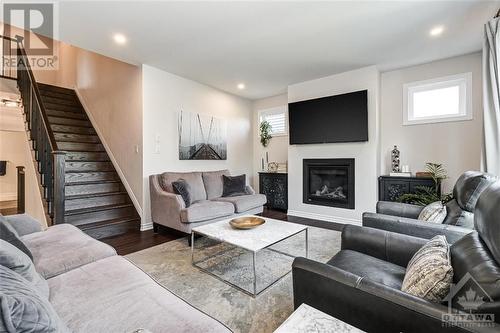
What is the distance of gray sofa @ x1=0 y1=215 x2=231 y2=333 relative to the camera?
98cm

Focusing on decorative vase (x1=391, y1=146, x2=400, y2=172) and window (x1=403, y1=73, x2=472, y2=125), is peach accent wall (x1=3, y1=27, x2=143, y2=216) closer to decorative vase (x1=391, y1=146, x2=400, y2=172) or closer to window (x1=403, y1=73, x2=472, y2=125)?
decorative vase (x1=391, y1=146, x2=400, y2=172)

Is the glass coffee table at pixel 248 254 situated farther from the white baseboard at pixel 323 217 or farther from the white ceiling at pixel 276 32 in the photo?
the white ceiling at pixel 276 32

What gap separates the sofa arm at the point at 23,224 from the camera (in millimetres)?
2002

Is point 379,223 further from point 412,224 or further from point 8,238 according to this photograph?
point 8,238

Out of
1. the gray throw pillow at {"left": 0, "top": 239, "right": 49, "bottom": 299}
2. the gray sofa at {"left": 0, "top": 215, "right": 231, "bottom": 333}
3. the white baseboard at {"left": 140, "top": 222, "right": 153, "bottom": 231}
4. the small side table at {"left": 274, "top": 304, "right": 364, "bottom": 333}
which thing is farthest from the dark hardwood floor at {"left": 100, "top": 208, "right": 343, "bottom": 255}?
the small side table at {"left": 274, "top": 304, "right": 364, "bottom": 333}

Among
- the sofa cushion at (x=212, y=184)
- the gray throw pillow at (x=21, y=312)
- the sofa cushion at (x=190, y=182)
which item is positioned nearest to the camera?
the gray throw pillow at (x=21, y=312)

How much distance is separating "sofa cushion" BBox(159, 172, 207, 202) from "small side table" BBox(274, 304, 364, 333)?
301 centimetres

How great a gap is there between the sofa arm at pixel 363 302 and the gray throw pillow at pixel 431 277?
0.41 ft

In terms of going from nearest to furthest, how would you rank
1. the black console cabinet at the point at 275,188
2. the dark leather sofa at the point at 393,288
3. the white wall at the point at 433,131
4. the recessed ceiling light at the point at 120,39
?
the dark leather sofa at the point at 393,288, the recessed ceiling light at the point at 120,39, the white wall at the point at 433,131, the black console cabinet at the point at 275,188

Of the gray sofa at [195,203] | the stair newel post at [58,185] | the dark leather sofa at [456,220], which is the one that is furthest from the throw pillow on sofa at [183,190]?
the dark leather sofa at [456,220]

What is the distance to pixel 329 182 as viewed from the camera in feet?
14.8

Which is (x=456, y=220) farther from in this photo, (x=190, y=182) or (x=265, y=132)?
(x=265, y=132)

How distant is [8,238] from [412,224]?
2.77m

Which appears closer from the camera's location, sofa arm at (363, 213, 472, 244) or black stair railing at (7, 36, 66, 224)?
sofa arm at (363, 213, 472, 244)
